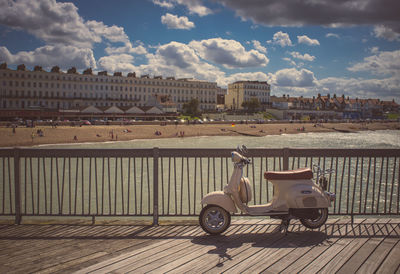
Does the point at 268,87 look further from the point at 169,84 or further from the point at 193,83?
the point at 169,84

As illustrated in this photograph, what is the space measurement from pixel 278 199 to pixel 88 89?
116 metres

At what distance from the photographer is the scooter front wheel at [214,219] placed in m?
4.93

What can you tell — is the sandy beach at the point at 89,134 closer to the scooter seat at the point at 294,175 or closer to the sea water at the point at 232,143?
the sea water at the point at 232,143

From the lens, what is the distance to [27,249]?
454 centimetres

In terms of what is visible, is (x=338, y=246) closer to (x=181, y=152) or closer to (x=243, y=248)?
(x=243, y=248)

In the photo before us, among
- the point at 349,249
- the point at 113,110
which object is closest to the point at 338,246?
the point at 349,249

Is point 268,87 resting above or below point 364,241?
above

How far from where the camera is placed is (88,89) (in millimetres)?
112875

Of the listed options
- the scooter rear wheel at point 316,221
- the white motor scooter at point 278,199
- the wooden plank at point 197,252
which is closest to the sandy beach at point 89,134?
the white motor scooter at point 278,199

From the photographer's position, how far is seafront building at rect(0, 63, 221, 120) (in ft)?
331

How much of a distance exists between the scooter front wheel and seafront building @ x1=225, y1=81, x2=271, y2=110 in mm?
134910

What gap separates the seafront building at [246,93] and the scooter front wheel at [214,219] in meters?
135

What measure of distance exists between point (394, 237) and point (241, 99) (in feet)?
461

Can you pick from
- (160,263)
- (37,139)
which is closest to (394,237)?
(160,263)
